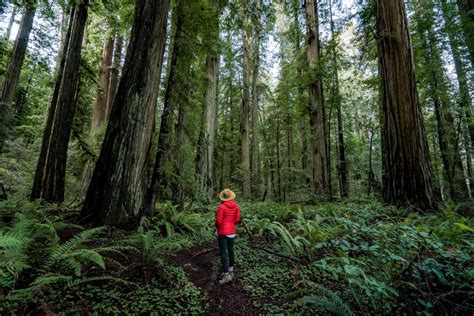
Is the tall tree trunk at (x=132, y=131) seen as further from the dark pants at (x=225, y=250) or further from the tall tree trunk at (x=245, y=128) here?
the tall tree trunk at (x=245, y=128)

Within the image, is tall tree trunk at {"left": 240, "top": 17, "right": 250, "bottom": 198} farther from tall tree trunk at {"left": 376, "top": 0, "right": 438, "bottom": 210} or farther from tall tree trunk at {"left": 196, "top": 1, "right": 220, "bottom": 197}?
tall tree trunk at {"left": 376, "top": 0, "right": 438, "bottom": 210}

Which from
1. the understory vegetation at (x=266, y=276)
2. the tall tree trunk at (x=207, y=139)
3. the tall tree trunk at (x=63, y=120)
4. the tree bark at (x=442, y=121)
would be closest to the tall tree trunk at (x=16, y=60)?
the tall tree trunk at (x=63, y=120)

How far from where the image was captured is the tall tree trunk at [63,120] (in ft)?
19.4

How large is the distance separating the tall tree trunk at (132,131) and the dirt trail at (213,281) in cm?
147

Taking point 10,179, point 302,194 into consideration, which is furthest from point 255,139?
point 10,179

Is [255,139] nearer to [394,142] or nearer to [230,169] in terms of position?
[230,169]

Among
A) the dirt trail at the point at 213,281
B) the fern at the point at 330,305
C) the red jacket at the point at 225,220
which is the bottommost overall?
the dirt trail at the point at 213,281

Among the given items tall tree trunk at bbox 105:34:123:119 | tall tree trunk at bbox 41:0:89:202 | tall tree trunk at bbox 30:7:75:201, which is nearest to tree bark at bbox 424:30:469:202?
tall tree trunk at bbox 41:0:89:202

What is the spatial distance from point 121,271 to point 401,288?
2845 millimetres

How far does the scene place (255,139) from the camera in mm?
15172

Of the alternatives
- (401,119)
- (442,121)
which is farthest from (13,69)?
(442,121)

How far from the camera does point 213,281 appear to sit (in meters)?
2.96

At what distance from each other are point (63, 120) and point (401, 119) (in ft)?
28.5

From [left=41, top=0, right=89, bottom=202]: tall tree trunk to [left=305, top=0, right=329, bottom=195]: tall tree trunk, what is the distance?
7.80 m
